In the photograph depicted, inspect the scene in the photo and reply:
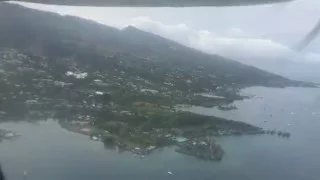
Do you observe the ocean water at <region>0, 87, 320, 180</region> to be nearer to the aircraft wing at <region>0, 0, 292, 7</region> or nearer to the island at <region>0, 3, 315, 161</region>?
the island at <region>0, 3, 315, 161</region>

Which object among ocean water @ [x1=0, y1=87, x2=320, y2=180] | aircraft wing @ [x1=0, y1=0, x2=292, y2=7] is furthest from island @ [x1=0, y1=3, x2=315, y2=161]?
aircraft wing @ [x1=0, y1=0, x2=292, y2=7]

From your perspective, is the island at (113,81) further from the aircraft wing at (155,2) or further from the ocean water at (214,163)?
the aircraft wing at (155,2)

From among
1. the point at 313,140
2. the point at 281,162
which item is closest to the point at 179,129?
the point at 281,162

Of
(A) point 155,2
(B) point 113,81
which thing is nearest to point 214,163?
(B) point 113,81

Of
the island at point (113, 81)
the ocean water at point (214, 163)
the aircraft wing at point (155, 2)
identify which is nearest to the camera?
the aircraft wing at point (155, 2)

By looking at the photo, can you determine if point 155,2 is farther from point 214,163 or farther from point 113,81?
point 214,163

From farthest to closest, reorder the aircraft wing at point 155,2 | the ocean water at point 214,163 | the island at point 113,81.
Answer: the island at point 113,81
the ocean water at point 214,163
the aircraft wing at point 155,2

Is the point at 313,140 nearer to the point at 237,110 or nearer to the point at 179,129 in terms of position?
the point at 237,110

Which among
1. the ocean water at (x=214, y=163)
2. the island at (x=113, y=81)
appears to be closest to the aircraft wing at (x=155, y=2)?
the island at (x=113, y=81)

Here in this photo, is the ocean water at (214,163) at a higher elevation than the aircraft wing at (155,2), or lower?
lower
